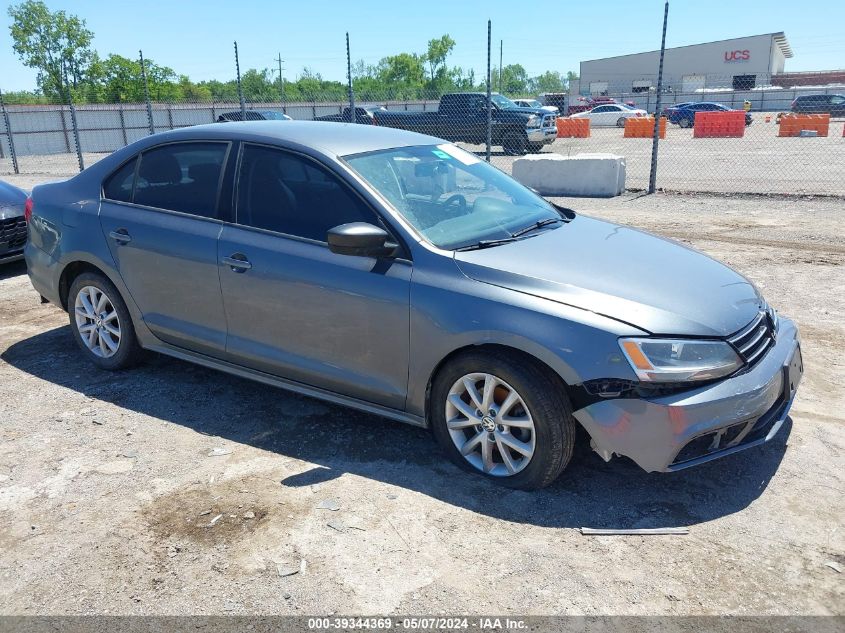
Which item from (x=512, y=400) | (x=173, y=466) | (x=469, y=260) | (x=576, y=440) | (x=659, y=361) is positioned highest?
(x=469, y=260)

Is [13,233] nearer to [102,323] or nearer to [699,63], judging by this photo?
[102,323]

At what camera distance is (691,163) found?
62.2 ft

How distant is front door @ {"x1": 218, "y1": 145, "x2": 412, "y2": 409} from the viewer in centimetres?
363

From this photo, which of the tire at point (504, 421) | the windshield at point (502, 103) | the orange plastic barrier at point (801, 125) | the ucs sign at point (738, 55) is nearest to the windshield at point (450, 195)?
the tire at point (504, 421)

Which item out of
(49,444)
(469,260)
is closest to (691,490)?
(469,260)

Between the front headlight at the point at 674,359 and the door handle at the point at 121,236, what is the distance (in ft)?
10.5

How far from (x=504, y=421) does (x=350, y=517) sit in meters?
0.84

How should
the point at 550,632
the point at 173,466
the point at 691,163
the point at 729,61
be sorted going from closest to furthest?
the point at 550,632 < the point at 173,466 < the point at 691,163 < the point at 729,61

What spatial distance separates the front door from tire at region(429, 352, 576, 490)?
28cm

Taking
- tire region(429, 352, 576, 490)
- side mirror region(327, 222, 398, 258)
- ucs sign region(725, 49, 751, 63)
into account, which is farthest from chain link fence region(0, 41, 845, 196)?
ucs sign region(725, 49, 751, 63)

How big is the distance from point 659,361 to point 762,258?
5.50 metres

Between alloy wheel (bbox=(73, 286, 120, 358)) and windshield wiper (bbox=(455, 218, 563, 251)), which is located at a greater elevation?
windshield wiper (bbox=(455, 218, 563, 251))

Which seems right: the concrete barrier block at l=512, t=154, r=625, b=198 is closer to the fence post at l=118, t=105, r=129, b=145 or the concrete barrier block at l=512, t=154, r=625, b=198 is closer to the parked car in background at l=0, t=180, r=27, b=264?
the parked car in background at l=0, t=180, r=27, b=264

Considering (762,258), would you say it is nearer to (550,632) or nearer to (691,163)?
(550,632)
